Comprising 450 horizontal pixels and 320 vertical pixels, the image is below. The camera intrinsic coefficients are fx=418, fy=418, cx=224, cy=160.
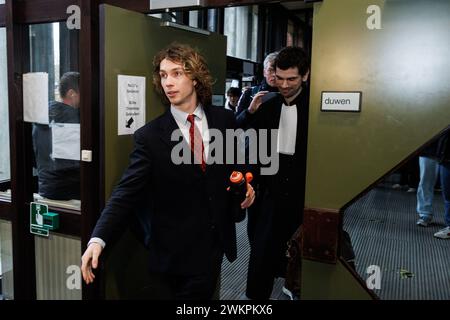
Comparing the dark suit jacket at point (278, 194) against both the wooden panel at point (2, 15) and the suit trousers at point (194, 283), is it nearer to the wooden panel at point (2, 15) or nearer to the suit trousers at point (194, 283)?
the suit trousers at point (194, 283)

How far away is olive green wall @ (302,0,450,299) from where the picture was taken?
4.88 feet

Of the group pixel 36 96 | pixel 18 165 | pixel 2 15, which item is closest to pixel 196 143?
pixel 36 96

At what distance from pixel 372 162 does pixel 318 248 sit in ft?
1.37

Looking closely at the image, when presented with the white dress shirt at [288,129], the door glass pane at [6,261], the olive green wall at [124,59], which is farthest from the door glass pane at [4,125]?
the white dress shirt at [288,129]

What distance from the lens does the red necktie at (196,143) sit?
1734 millimetres

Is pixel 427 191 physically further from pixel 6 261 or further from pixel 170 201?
pixel 6 261

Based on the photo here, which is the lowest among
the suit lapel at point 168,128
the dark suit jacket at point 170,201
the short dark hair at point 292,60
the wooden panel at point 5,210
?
the wooden panel at point 5,210

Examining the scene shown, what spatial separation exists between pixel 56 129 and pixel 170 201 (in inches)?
37.9

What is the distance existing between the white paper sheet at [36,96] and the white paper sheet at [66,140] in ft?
0.30

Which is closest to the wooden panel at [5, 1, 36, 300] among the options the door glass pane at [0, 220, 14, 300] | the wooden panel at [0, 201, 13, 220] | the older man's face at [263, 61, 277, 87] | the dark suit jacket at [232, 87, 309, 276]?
the wooden panel at [0, 201, 13, 220]

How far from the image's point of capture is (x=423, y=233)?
444cm
